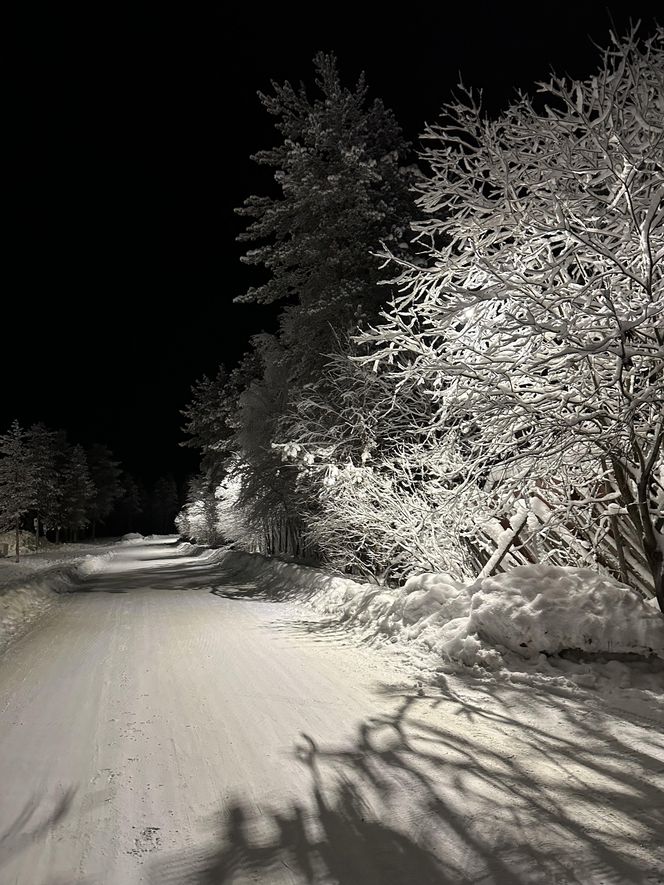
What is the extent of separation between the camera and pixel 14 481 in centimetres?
4081

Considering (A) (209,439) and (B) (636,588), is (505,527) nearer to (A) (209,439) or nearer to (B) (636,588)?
(B) (636,588)

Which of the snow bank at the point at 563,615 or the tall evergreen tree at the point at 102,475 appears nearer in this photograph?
the snow bank at the point at 563,615

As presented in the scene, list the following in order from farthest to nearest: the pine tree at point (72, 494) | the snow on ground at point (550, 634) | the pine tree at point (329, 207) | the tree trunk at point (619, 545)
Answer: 1. the pine tree at point (72, 494)
2. the pine tree at point (329, 207)
3. the tree trunk at point (619, 545)
4. the snow on ground at point (550, 634)

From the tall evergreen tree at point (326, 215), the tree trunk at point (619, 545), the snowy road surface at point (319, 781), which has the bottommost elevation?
the snowy road surface at point (319, 781)

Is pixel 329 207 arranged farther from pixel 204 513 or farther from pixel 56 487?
pixel 56 487

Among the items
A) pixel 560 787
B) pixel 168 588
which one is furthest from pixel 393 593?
pixel 168 588

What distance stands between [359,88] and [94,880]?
1885 centimetres

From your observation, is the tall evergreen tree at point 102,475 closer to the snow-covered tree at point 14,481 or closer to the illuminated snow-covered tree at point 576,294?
the snow-covered tree at point 14,481

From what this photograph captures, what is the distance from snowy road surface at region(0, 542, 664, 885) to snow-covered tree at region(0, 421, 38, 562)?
124 feet

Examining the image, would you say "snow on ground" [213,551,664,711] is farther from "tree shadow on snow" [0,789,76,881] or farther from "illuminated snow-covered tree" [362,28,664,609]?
"tree shadow on snow" [0,789,76,881]

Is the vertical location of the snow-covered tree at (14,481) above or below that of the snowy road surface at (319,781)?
above

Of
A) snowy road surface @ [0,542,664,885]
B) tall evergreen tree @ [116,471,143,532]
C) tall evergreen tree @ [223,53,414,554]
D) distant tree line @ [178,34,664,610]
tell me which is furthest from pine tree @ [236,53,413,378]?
tall evergreen tree @ [116,471,143,532]

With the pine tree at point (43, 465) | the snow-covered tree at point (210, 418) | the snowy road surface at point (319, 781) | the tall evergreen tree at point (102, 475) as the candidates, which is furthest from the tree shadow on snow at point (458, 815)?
the tall evergreen tree at point (102, 475)

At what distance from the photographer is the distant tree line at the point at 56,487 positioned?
133 feet
